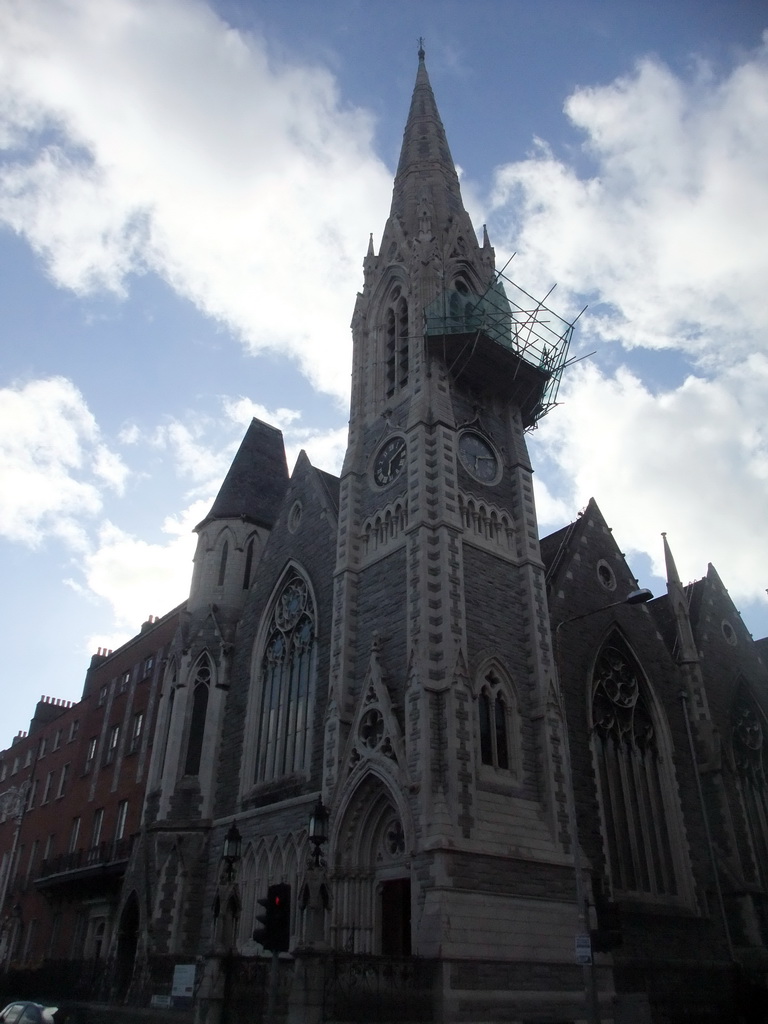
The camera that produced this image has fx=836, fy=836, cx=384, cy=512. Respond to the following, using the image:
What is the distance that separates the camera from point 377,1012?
1541cm

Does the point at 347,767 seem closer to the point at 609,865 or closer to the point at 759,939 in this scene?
the point at 609,865

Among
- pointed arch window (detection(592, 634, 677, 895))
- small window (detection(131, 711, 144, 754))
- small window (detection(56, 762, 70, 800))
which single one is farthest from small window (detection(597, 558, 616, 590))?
small window (detection(56, 762, 70, 800))

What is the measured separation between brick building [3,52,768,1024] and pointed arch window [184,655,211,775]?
99 millimetres

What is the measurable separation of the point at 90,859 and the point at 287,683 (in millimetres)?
12577

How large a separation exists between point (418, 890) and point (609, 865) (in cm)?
717

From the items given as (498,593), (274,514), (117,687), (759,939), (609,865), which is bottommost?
(759,939)

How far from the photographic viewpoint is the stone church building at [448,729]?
18141 millimetres

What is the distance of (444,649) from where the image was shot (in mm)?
20594

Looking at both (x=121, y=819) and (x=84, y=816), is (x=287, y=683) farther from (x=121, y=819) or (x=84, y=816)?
(x=84, y=816)

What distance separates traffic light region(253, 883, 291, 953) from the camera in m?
13.0

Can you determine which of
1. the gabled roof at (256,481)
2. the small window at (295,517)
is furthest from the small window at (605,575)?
the gabled roof at (256,481)

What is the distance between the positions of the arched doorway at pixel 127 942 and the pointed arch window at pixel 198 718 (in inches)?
168

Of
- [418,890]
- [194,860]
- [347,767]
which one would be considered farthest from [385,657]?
[194,860]

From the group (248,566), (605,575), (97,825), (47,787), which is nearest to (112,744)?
(97,825)
